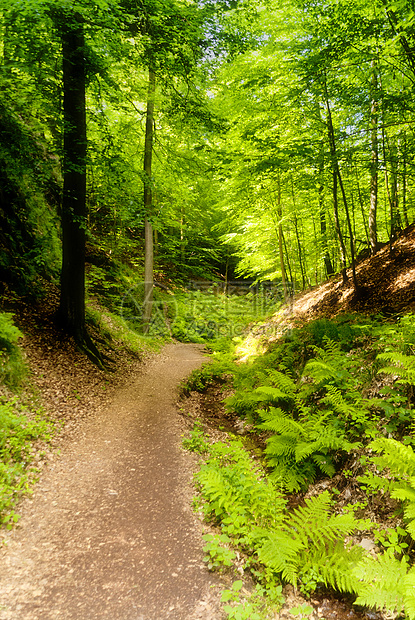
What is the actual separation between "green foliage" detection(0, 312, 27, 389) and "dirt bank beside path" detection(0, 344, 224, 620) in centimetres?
152

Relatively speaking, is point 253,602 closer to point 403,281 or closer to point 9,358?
point 9,358

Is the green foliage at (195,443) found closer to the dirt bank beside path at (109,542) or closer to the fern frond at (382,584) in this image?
the dirt bank beside path at (109,542)

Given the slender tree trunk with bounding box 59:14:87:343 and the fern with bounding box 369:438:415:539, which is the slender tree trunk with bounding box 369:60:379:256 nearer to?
the fern with bounding box 369:438:415:539

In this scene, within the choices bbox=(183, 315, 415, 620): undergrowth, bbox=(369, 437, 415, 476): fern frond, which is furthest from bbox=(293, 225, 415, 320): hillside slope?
bbox=(369, 437, 415, 476): fern frond

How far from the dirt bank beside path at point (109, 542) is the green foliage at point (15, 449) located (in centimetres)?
19

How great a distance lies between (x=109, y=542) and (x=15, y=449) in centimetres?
188

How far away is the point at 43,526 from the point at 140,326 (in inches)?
433

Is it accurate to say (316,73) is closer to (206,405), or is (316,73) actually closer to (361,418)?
(361,418)

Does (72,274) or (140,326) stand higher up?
(72,274)

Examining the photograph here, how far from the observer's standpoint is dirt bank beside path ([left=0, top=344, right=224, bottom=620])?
2584 millimetres

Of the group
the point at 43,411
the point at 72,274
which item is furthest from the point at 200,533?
the point at 72,274

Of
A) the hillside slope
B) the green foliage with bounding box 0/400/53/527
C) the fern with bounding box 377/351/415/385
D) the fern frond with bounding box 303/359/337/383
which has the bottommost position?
the green foliage with bounding box 0/400/53/527

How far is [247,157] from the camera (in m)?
8.49

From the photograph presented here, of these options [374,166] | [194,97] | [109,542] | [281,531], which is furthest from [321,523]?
[194,97]
